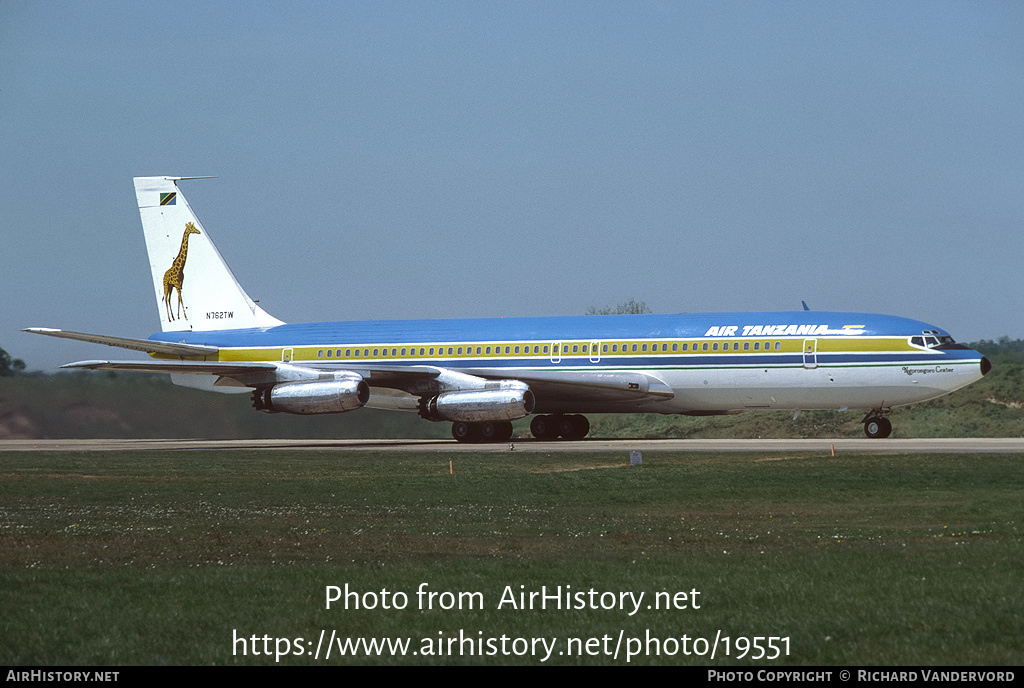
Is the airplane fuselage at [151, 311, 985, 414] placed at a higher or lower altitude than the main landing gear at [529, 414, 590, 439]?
higher

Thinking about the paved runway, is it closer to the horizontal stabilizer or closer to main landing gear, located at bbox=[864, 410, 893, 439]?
main landing gear, located at bbox=[864, 410, 893, 439]

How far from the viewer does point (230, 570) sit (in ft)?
42.6

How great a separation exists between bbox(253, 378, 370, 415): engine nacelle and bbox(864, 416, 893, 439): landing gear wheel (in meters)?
15.6

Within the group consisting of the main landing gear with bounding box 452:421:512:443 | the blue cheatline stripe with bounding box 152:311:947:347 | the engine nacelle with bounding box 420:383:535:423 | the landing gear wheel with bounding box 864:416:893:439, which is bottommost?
the landing gear wheel with bounding box 864:416:893:439

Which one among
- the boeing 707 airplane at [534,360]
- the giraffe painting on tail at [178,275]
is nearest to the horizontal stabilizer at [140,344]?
the boeing 707 airplane at [534,360]

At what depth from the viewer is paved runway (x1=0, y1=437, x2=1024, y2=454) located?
1268 inches

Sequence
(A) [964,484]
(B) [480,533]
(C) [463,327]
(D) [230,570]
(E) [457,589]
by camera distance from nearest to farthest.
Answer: (E) [457,589] < (D) [230,570] < (B) [480,533] < (A) [964,484] < (C) [463,327]

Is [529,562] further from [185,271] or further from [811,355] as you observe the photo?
[185,271]

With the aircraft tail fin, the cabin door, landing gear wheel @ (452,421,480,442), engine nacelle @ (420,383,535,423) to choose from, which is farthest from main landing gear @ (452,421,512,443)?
the cabin door

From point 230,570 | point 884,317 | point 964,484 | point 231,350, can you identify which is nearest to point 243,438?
point 231,350

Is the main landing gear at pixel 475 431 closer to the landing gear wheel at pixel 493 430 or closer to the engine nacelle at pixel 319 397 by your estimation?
the landing gear wheel at pixel 493 430

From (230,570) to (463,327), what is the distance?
2986 cm

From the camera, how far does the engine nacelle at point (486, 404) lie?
1524 inches

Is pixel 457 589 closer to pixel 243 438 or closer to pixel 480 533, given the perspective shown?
pixel 480 533
